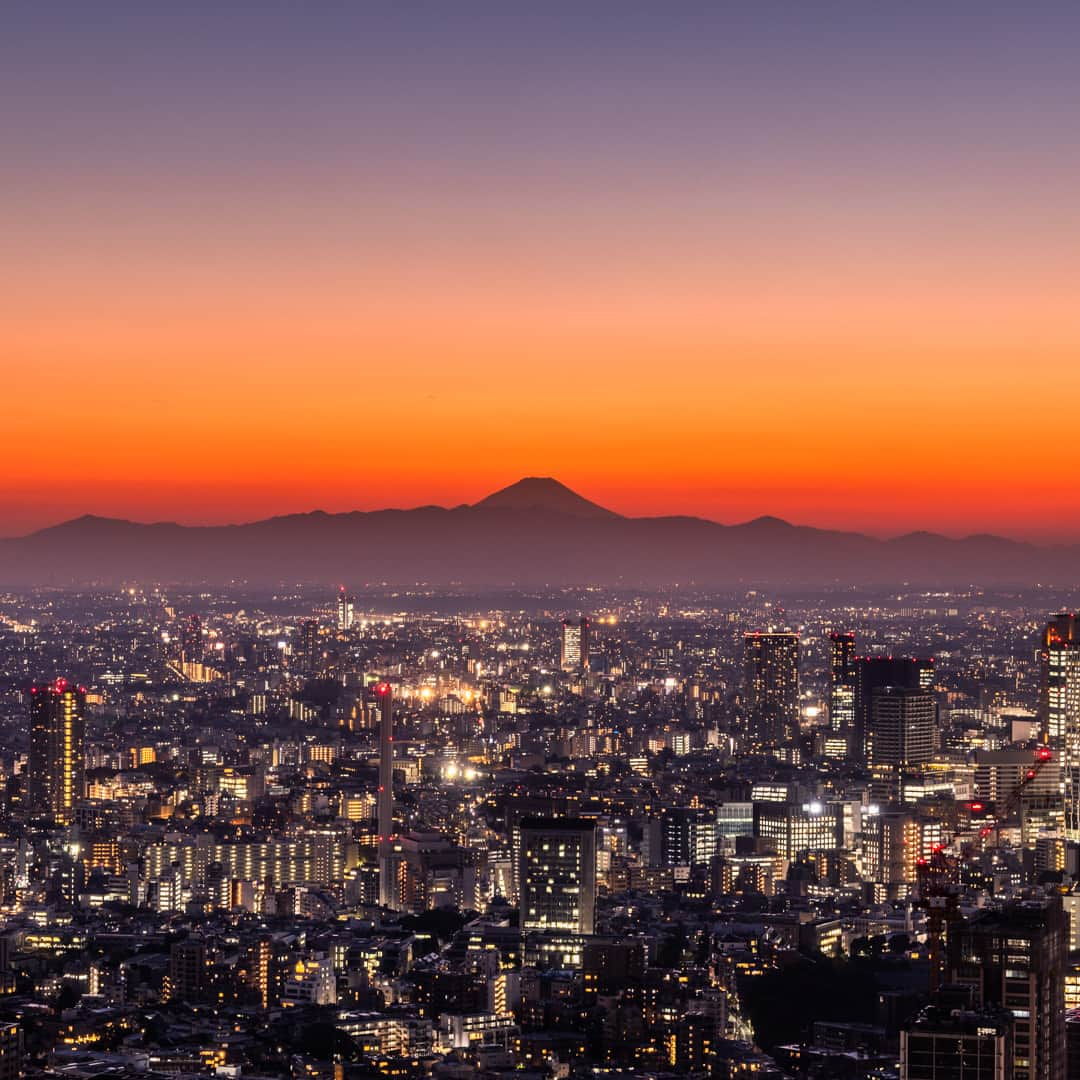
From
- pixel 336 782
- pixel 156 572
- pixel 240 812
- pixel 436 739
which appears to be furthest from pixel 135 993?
pixel 156 572

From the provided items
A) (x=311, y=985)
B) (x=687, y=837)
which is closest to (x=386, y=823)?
(x=687, y=837)

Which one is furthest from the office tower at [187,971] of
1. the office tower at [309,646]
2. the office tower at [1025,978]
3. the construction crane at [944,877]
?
the office tower at [309,646]

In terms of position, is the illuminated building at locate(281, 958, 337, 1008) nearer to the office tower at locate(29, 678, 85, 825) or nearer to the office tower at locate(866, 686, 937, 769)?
the office tower at locate(29, 678, 85, 825)

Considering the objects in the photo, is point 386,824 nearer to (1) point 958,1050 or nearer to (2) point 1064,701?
(2) point 1064,701

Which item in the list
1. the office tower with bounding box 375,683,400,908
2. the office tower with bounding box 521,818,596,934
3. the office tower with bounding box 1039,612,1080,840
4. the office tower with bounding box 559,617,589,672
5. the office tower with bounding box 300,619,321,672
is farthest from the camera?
the office tower with bounding box 559,617,589,672

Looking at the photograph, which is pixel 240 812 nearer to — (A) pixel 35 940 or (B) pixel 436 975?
(A) pixel 35 940

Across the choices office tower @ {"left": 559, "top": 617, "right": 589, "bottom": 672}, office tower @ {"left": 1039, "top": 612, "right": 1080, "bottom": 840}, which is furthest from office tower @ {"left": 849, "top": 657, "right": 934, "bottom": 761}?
office tower @ {"left": 559, "top": 617, "right": 589, "bottom": 672}
